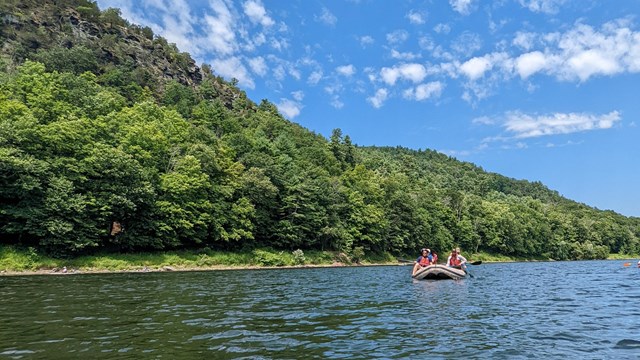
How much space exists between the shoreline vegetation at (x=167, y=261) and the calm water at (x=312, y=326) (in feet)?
73.4

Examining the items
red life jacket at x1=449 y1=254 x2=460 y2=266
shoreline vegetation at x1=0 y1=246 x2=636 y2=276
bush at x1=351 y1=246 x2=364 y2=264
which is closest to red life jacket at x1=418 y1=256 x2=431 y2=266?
red life jacket at x1=449 y1=254 x2=460 y2=266

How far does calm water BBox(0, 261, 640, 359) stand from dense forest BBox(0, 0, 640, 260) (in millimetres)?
28027

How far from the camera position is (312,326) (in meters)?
14.7

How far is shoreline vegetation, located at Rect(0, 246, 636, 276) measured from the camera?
4334 cm

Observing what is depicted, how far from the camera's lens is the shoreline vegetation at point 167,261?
43344mm

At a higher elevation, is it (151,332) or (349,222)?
(349,222)

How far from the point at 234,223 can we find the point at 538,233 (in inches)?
4667

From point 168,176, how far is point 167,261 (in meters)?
13.4

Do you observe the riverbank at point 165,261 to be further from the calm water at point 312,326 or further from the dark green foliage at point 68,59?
the dark green foliage at point 68,59

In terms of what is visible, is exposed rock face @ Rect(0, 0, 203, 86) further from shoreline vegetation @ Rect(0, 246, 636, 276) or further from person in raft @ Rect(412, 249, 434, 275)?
person in raft @ Rect(412, 249, 434, 275)

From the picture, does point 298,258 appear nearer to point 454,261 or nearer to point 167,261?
point 167,261

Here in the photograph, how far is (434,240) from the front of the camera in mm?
110562

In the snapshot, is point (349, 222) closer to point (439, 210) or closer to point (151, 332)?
point (439, 210)

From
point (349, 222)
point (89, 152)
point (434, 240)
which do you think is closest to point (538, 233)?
point (434, 240)
